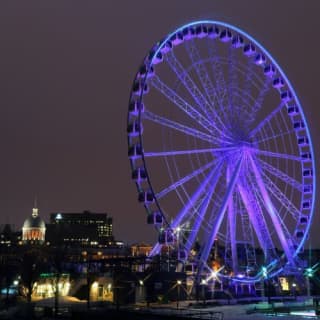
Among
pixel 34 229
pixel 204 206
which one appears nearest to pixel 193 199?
pixel 204 206

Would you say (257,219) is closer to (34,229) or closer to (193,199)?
(193,199)

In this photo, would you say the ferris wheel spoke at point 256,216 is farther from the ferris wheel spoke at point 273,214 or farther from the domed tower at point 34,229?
the domed tower at point 34,229

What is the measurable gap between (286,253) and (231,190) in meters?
12.5

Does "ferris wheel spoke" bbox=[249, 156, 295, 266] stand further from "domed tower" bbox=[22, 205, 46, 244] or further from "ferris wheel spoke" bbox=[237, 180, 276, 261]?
"domed tower" bbox=[22, 205, 46, 244]

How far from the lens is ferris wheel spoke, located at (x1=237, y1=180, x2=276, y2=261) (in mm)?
49875

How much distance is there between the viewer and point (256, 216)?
167 feet

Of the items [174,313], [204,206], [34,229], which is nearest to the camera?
[174,313]

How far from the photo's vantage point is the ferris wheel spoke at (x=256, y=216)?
4988 centimetres

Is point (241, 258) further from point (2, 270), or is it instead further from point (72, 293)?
point (2, 270)

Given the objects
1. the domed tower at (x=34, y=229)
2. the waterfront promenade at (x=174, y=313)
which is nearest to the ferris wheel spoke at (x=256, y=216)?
the waterfront promenade at (x=174, y=313)

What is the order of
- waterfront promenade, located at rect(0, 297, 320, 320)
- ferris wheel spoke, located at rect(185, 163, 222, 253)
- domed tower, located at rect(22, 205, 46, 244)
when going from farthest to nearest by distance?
domed tower, located at rect(22, 205, 46, 244) < ferris wheel spoke, located at rect(185, 163, 222, 253) < waterfront promenade, located at rect(0, 297, 320, 320)

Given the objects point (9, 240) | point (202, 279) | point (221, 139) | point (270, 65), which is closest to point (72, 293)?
point (202, 279)

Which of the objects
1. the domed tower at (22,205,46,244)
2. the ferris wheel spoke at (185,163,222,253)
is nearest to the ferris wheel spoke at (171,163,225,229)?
the ferris wheel spoke at (185,163,222,253)

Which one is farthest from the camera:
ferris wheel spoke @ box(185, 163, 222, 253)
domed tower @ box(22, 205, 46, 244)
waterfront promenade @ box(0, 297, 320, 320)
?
domed tower @ box(22, 205, 46, 244)
